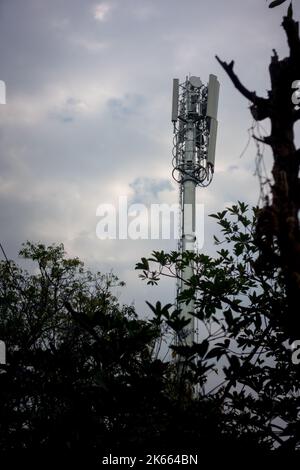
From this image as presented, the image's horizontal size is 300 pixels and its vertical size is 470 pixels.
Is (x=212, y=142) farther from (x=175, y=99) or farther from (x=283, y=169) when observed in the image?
(x=283, y=169)

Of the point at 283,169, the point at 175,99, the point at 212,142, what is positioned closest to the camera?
the point at 283,169

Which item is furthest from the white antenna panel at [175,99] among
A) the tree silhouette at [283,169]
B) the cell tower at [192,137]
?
the tree silhouette at [283,169]

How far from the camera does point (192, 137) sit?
2227 centimetres

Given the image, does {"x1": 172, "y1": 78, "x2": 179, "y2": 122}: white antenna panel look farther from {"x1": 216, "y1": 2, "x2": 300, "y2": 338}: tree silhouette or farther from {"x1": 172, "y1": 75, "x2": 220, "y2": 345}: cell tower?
{"x1": 216, "y1": 2, "x2": 300, "y2": 338}: tree silhouette

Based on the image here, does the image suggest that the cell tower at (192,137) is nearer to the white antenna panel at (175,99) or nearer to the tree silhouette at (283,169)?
the white antenna panel at (175,99)

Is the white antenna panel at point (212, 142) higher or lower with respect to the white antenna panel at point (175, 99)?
lower

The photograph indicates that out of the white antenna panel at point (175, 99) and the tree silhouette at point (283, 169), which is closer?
the tree silhouette at point (283, 169)

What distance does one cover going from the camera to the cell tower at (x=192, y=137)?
2131 centimetres

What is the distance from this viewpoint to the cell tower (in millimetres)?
21312

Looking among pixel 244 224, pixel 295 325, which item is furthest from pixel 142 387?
pixel 244 224

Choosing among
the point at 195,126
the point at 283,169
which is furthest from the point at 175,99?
the point at 283,169

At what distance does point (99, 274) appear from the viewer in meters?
13.1

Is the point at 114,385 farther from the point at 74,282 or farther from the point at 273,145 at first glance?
the point at 74,282

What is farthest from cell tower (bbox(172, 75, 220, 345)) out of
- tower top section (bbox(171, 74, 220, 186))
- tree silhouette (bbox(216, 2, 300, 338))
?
tree silhouette (bbox(216, 2, 300, 338))
